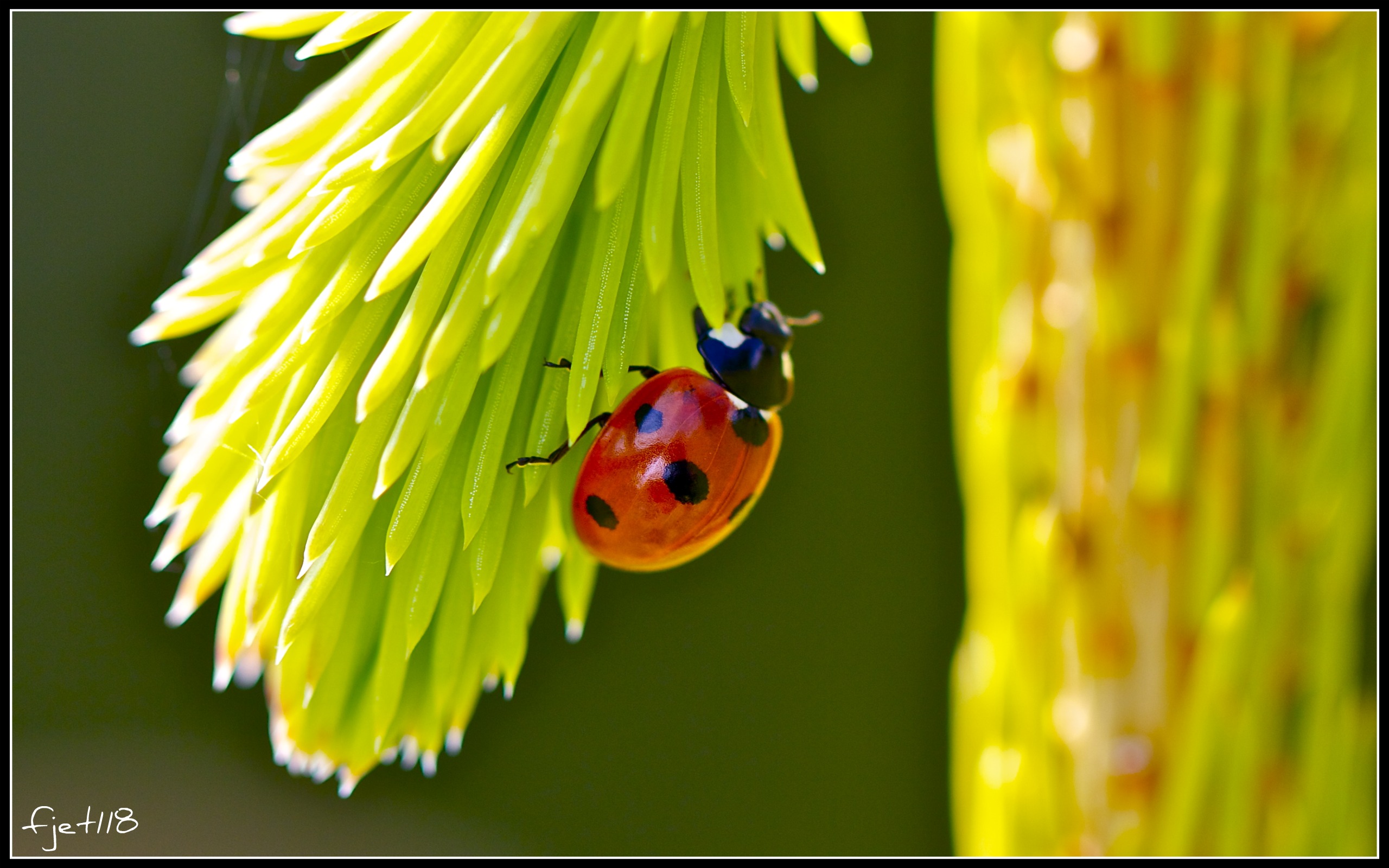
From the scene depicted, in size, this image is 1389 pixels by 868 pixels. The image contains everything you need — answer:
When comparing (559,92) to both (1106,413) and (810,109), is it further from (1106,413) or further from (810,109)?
(810,109)

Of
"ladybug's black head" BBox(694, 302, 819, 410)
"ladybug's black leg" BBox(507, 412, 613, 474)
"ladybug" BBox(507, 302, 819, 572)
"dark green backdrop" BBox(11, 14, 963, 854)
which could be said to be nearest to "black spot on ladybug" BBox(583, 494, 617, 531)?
"ladybug" BBox(507, 302, 819, 572)

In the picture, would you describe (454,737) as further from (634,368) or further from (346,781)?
(634,368)

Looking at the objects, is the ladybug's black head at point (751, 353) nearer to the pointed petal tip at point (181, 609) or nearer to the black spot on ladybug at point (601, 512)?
the black spot on ladybug at point (601, 512)

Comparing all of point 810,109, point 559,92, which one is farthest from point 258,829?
point 559,92

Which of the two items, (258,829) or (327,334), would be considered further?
(258,829)

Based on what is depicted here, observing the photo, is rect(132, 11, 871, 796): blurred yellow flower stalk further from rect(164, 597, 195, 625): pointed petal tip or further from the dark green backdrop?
the dark green backdrop

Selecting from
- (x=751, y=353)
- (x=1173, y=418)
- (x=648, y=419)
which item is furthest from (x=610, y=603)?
(x=1173, y=418)
